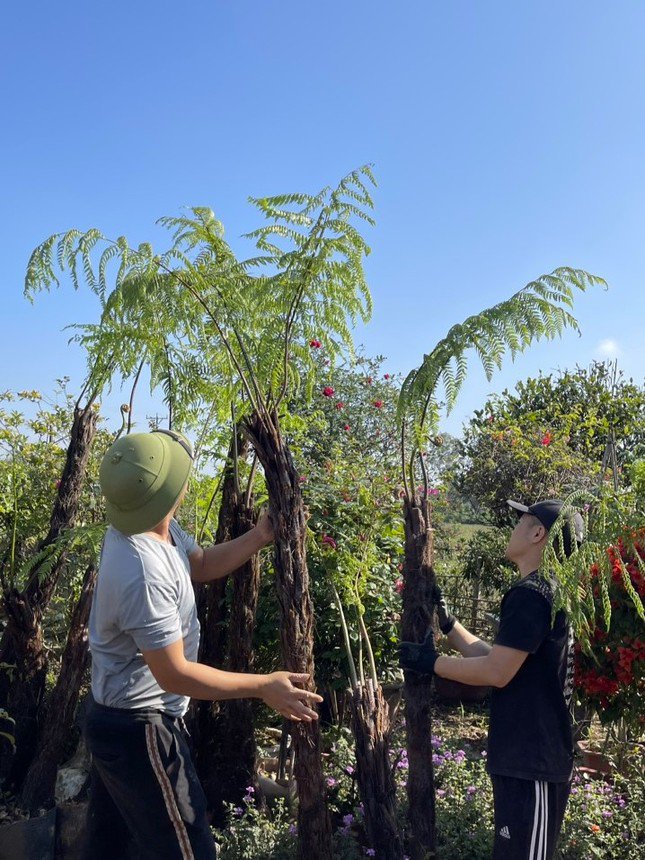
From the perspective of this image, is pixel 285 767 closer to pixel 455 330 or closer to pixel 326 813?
pixel 326 813

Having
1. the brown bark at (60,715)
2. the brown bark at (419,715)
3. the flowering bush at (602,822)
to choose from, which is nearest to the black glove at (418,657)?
the brown bark at (419,715)

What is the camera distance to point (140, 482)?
2500 mm

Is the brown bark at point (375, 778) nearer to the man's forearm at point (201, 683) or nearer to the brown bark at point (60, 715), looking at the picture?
the man's forearm at point (201, 683)

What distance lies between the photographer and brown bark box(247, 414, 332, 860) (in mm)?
3074

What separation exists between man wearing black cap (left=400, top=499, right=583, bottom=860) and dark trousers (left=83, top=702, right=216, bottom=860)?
0.99 meters

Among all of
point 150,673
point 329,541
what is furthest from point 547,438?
point 150,673

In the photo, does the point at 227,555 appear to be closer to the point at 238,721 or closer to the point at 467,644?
the point at 467,644

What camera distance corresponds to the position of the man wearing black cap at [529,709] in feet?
8.62

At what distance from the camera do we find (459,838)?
343 centimetres

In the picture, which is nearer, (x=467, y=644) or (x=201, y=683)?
(x=201, y=683)

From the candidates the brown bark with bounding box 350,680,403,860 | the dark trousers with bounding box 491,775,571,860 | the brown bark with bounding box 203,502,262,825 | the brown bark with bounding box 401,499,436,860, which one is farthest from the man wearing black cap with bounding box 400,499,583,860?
the brown bark with bounding box 203,502,262,825

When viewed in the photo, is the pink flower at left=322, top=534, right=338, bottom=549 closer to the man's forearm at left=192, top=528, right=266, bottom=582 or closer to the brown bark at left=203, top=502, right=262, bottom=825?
the brown bark at left=203, top=502, right=262, bottom=825

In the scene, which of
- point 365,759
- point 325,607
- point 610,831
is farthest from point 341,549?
point 610,831

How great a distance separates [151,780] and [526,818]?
1.30 metres
